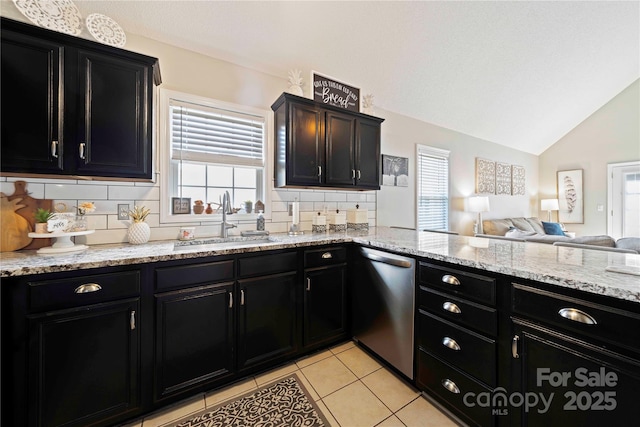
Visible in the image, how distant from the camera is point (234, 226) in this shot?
2.38m

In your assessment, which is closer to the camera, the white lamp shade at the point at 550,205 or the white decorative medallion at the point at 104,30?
the white decorative medallion at the point at 104,30

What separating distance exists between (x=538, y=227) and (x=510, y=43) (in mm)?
4156

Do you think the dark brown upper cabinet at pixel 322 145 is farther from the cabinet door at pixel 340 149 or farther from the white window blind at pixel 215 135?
the white window blind at pixel 215 135

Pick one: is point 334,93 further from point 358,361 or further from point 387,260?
point 358,361

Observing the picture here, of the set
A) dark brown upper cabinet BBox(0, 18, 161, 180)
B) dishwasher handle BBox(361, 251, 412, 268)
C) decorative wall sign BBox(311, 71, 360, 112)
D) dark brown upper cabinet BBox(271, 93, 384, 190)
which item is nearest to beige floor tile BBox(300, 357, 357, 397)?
dishwasher handle BBox(361, 251, 412, 268)

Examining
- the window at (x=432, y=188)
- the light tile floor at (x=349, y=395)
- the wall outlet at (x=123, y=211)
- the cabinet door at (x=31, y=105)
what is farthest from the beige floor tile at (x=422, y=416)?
the window at (x=432, y=188)

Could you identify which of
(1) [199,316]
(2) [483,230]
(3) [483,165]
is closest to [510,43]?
(3) [483,165]

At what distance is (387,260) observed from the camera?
186cm

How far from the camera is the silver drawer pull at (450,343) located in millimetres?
1429

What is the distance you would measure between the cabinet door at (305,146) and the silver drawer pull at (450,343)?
1.67m

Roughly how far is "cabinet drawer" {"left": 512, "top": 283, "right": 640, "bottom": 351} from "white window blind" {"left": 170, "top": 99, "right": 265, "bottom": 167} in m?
2.31

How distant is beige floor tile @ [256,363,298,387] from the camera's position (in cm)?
182

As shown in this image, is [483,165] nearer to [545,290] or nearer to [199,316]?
[545,290]

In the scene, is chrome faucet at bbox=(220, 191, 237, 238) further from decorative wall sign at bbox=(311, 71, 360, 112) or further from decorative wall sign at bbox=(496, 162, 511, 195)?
decorative wall sign at bbox=(496, 162, 511, 195)
